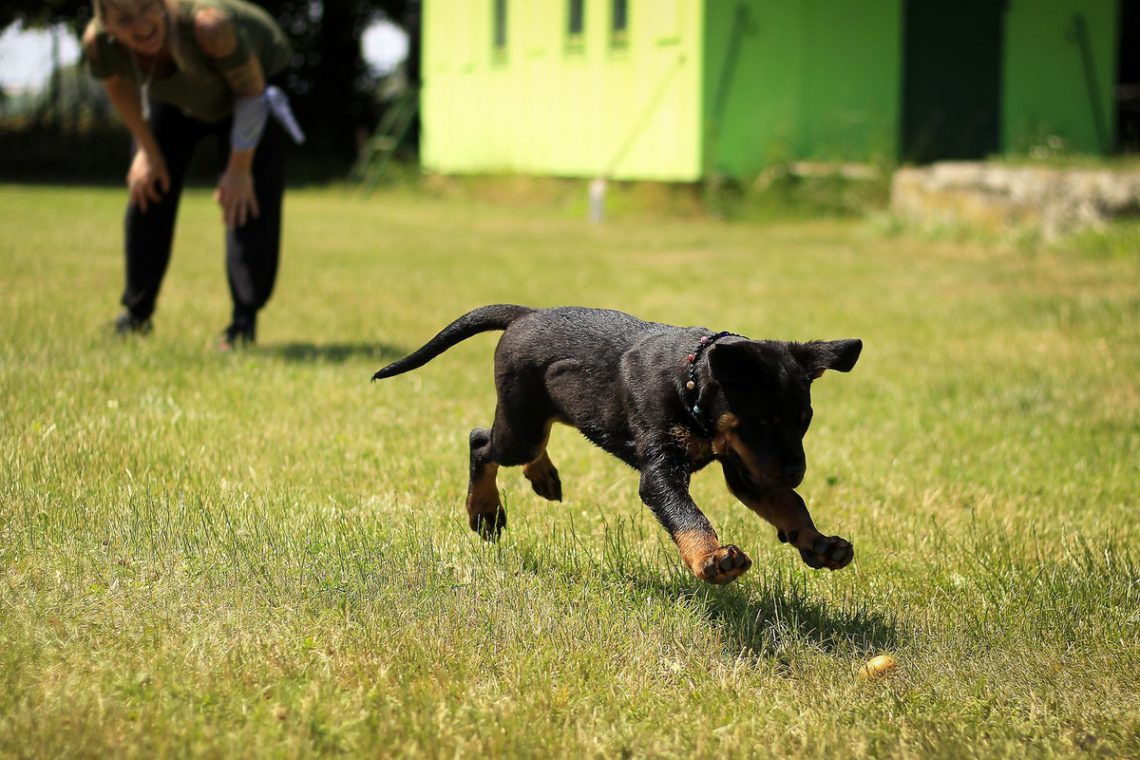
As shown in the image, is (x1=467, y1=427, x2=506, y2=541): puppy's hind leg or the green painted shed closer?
(x1=467, y1=427, x2=506, y2=541): puppy's hind leg

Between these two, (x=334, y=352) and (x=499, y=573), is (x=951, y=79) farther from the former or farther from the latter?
(x=499, y=573)

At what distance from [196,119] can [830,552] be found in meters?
5.19

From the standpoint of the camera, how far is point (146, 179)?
7.36 m

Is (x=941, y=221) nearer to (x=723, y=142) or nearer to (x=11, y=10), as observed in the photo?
(x=723, y=142)

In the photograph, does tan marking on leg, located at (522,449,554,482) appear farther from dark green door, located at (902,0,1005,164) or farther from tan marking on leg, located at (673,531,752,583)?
dark green door, located at (902,0,1005,164)

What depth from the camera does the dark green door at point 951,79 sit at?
19594mm

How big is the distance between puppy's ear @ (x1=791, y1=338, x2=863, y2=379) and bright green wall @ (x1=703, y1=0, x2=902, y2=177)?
1556cm

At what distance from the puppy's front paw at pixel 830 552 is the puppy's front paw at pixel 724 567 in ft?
0.94

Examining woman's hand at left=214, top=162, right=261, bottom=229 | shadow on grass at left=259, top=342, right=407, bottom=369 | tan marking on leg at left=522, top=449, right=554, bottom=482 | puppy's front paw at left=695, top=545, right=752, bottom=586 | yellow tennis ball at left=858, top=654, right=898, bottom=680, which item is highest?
woman's hand at left=214, top=162, right=261, bottom=229

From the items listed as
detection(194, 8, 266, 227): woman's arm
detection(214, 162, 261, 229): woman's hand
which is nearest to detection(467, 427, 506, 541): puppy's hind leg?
detection(194, 8, 266, 227): woman's arm

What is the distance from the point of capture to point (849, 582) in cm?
414

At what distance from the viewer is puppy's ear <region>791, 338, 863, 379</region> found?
11.9ft

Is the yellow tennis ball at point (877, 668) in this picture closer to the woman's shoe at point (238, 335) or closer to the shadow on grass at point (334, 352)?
the shadow on grass at point (334, 352)

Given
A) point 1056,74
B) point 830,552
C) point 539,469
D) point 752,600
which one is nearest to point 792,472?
point 830,552
